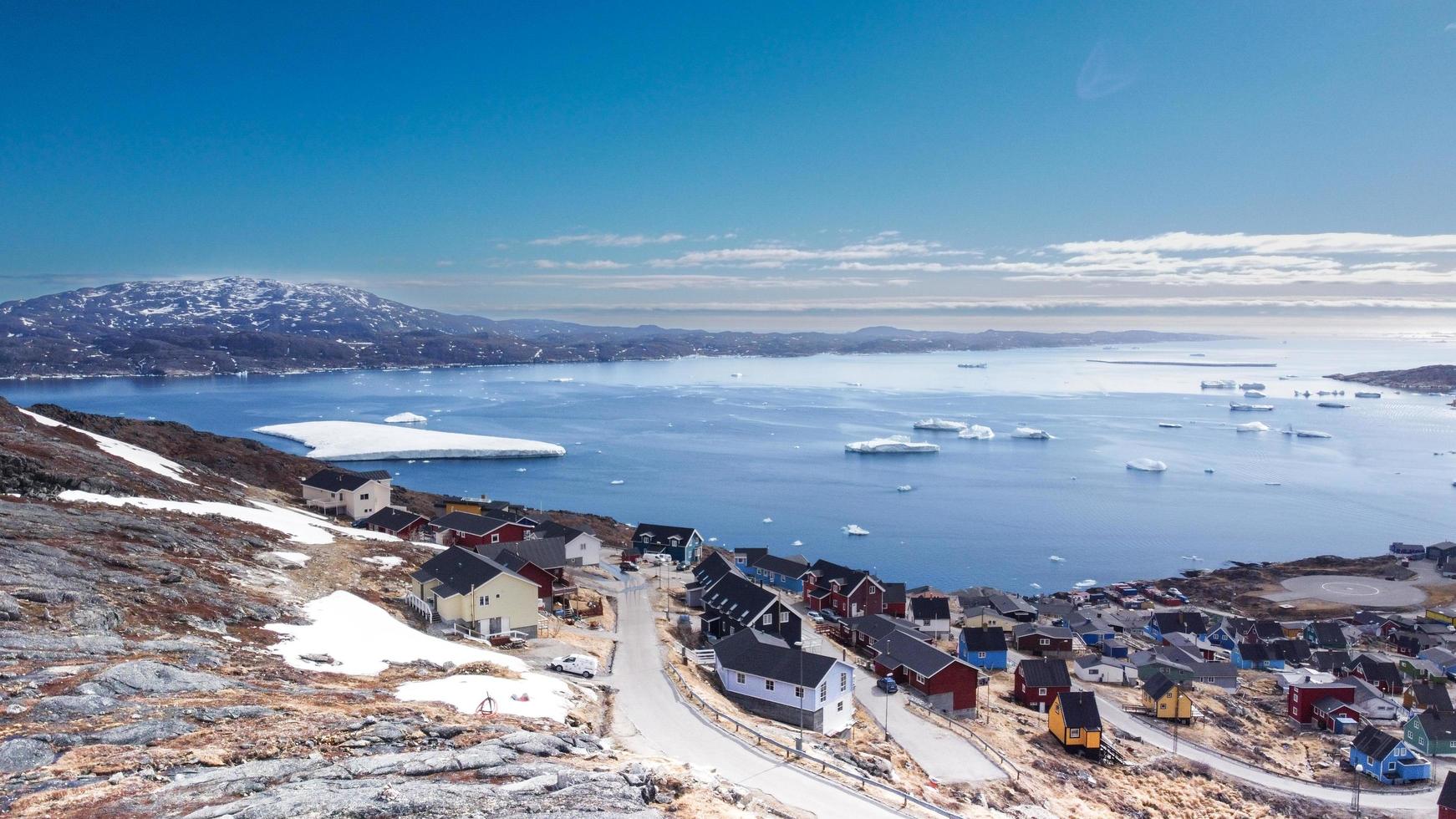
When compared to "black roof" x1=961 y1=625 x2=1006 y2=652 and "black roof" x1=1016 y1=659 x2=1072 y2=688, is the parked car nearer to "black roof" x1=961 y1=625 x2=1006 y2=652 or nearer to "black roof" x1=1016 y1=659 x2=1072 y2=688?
"black roof" x1=1016 y1=659 x2=1072 y2=688

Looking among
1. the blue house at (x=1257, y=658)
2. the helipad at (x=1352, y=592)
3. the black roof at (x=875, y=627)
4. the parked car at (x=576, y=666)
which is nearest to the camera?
the parked car at (x=576, y=666)

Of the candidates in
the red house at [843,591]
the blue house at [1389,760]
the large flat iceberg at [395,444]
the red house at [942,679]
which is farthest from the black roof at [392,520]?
the large flat iceberg at [395,444]

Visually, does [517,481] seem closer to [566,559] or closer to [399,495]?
[399,495]

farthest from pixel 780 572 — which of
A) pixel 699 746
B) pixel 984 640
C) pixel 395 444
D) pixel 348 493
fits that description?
pixel 395 444

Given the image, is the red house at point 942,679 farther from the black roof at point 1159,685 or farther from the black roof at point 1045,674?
the black roof at point 1159,685

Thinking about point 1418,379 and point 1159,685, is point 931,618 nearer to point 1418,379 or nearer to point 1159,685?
point 1159,685

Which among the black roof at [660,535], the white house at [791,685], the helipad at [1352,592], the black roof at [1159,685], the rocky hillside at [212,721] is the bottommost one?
the helipad at [1352,592]
